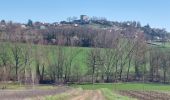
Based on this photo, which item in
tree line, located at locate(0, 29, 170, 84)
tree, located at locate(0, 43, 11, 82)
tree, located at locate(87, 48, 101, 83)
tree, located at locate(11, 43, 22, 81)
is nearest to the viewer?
tree, located at locate(0, 43, 11, 82)

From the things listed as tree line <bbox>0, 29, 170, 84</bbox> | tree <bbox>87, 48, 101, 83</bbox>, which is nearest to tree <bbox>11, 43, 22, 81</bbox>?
tree line <bbox>0, 29, 170, 84</bbox>

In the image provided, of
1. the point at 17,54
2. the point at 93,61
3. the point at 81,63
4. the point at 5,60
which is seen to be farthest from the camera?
the point at 81,63

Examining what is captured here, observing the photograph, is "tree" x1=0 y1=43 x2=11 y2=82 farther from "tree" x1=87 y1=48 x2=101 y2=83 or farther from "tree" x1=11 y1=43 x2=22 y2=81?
"tree" x1=87 y1=48 x2=101 y2=83

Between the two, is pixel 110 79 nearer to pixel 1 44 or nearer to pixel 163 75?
pixel 163 75

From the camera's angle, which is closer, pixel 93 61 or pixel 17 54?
pixel 17 54

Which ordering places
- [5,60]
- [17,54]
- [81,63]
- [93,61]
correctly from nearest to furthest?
[5,60] → [17,54] → [93,61] → [81,63]

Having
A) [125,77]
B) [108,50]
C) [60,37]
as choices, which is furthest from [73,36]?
[125,77]

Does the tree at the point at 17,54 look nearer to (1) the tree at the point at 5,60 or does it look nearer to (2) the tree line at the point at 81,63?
(2) the tree line at the point at 81,63

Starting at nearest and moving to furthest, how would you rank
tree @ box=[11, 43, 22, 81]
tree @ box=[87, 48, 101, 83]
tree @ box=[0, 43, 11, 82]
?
1. tree @ box=[0, 43, 11, 82]
2. tree @ box=[11, 43, 22, 81]
3. tree @ box=[87, 48, 101, 83]

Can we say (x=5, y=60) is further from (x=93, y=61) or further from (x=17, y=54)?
(x=93, y=61)

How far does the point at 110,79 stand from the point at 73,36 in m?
38.2

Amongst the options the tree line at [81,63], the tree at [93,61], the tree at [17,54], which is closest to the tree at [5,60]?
the tree line at [81,63]

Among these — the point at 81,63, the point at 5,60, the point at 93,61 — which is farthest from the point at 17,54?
the point at 93,61

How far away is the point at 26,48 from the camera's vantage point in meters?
117
